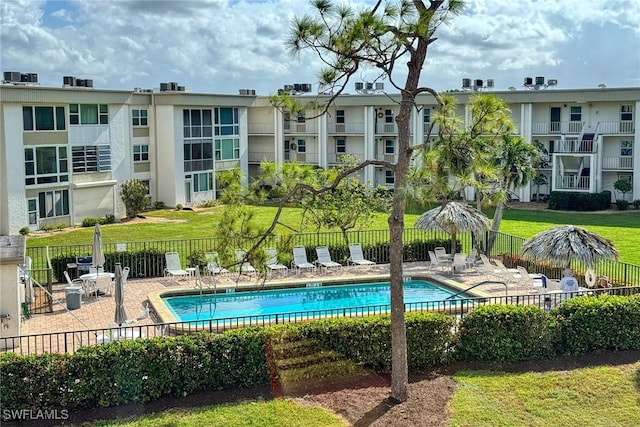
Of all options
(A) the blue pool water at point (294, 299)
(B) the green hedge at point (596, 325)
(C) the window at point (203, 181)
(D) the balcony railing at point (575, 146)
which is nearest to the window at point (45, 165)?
(C) the window at point (203, 181)

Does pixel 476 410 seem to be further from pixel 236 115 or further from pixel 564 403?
pixel 236 115

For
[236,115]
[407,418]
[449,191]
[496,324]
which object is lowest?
[407,418]

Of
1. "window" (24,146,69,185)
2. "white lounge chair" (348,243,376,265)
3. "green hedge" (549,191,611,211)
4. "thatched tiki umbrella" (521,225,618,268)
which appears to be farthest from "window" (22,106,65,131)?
"green hedge" (549,191,611,211)

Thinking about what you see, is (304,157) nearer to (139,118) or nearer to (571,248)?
(139,118)

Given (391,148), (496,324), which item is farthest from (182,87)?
(496,324)

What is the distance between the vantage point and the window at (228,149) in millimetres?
48031

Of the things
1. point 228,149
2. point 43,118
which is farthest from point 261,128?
point 43,118

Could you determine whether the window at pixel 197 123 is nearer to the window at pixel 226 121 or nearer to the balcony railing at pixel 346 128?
the window at pixel 226 121

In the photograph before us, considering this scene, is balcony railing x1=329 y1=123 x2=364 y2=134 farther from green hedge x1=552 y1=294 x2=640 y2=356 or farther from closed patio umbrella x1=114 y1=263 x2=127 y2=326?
green hedge x1=552 y1=294 x2=640 y2=356

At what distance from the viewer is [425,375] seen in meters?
14.1

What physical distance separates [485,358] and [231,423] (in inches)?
210

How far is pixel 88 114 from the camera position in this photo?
39656mm

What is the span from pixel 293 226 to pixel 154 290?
48.3 feet

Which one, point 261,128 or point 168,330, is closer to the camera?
point 168,330
